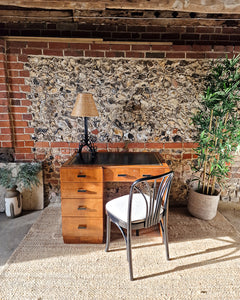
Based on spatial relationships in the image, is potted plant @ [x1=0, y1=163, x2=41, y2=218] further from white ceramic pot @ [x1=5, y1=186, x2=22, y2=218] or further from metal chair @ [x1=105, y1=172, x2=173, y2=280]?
metal chair @ [x1=105, y1=172, x2=173, y2=280]

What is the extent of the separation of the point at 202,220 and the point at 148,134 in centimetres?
127

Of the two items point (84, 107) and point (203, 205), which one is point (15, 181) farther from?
point (203, 205)

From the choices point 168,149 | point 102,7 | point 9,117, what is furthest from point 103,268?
point 102,7

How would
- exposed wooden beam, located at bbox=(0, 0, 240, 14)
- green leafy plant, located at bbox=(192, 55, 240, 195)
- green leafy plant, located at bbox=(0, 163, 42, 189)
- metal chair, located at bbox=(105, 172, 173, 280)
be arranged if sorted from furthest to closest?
green leafy plant, located at bbox=(0, 163, 42, 189) → green leafy plant, located at bbox=(192, 55, 240, 195) → exposed wooden beam, located at bbox=(0, 0, 240, 14) → metal chair, located at bbox=(105, 172, 173, 280)

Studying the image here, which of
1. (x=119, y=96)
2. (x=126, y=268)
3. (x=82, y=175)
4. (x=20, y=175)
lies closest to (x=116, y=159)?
(x=82, y=175)

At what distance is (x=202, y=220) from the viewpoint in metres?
2.51

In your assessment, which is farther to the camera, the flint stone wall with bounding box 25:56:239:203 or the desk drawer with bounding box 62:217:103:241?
the flint stone wall with bounding box 25:56:239:203

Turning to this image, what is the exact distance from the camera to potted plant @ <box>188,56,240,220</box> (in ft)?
7.38

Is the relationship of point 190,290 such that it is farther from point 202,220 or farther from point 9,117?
point 9,117

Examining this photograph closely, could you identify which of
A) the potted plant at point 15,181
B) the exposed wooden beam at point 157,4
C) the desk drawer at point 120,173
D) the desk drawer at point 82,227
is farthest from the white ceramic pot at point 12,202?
the exposed wooden beam at point 157,4

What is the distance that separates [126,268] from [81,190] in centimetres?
79

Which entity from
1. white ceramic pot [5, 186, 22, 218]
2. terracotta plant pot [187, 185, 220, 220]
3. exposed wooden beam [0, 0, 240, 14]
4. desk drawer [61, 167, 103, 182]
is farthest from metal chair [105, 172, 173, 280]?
exposed wooden beam [0, 0, 240, 14]

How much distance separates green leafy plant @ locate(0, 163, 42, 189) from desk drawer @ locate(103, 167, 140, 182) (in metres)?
1.17

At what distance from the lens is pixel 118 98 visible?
2.62 metres
